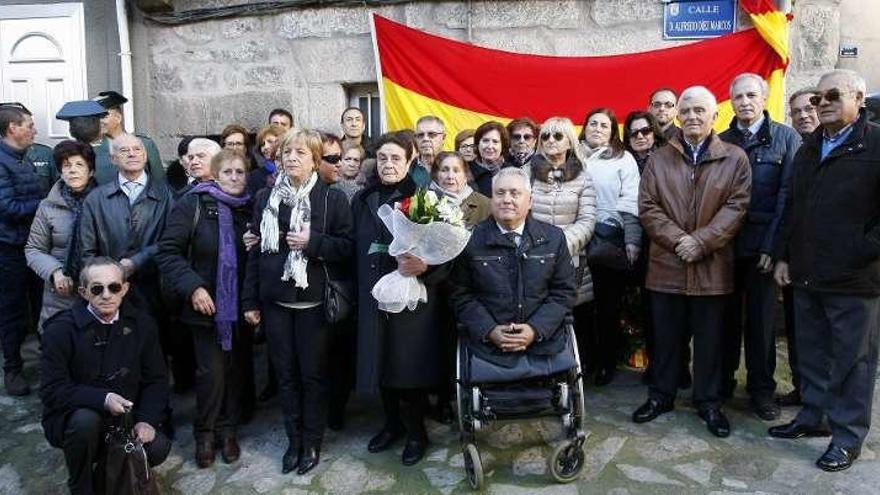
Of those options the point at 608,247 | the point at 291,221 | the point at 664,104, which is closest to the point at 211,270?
the point at 291,221

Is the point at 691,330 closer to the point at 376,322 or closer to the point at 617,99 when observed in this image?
the point at 376,322

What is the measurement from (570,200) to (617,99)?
7.11 ft

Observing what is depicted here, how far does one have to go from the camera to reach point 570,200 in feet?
13.9

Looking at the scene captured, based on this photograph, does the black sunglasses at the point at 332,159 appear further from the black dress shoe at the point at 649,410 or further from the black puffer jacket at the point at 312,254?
the black dress shoe at the point at 649,410

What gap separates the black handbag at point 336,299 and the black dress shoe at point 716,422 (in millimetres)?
2091

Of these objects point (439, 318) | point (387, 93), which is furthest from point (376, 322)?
point (387, 93)

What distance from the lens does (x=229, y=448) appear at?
4074 millimetres

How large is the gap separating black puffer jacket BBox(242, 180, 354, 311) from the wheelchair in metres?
0.88

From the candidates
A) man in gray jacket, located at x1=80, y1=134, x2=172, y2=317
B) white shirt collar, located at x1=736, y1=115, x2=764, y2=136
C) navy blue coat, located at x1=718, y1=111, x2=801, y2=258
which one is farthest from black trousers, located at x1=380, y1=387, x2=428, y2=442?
white shirt collar, located at x1=736, y1=115, x2=764, y2=136

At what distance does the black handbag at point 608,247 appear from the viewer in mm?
4340

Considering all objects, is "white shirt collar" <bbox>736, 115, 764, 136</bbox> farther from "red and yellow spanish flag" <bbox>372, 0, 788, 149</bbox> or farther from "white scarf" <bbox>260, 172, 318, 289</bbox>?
"white scarf" <bbox>260, 172, 318, 289</bbox>

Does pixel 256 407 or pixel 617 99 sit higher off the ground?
pixel 617 99

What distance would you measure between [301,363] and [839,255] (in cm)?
277

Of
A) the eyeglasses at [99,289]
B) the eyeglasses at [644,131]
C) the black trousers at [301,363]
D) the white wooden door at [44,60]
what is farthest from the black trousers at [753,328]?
the white wooden door at [44,60]
